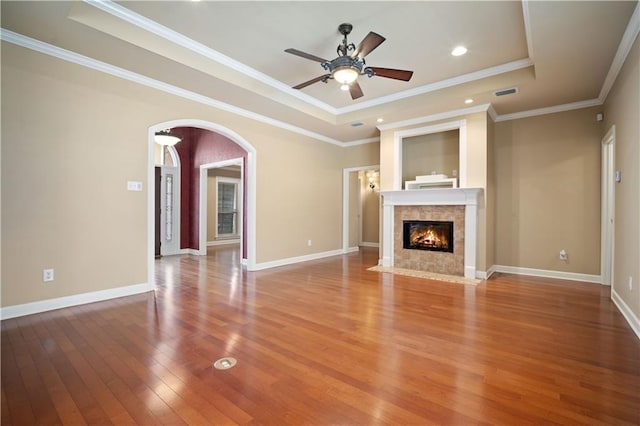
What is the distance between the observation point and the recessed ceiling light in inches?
146

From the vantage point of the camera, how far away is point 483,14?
10.1 ft

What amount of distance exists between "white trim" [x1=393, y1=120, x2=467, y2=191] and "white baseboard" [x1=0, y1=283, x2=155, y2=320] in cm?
465

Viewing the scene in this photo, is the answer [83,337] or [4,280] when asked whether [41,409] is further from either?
[4,280]

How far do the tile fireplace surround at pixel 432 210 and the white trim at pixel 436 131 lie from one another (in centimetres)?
23

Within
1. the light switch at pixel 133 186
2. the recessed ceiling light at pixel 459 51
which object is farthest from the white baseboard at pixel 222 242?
the recessed ceiling light at pixel 459 51

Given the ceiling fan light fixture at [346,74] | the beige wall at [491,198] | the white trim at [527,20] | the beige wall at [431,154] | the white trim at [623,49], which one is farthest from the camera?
the beige wall at [431,154]

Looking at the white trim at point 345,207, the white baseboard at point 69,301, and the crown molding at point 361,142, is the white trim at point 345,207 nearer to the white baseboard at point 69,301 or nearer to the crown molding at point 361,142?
the crown molding at point 361,142

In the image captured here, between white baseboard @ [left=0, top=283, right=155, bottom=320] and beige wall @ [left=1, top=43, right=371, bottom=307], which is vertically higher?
beige wall @ [left=1, top=43, right=371, bottom=307]

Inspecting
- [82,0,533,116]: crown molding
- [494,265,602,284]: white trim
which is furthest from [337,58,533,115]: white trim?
[494,265,602,284]: white trim

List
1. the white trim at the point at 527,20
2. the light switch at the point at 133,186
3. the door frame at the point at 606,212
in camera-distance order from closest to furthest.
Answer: the white trim at the point at 527,20
the light switch at the point at 133,186
the door frame at the point at 606,212

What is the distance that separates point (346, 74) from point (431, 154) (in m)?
3.35

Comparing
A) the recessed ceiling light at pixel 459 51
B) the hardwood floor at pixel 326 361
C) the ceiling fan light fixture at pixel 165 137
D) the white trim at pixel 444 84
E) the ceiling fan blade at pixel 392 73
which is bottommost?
the hardwood floor at pixel 326 361

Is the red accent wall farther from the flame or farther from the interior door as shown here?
the flame

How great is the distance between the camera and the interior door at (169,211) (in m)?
7.66
